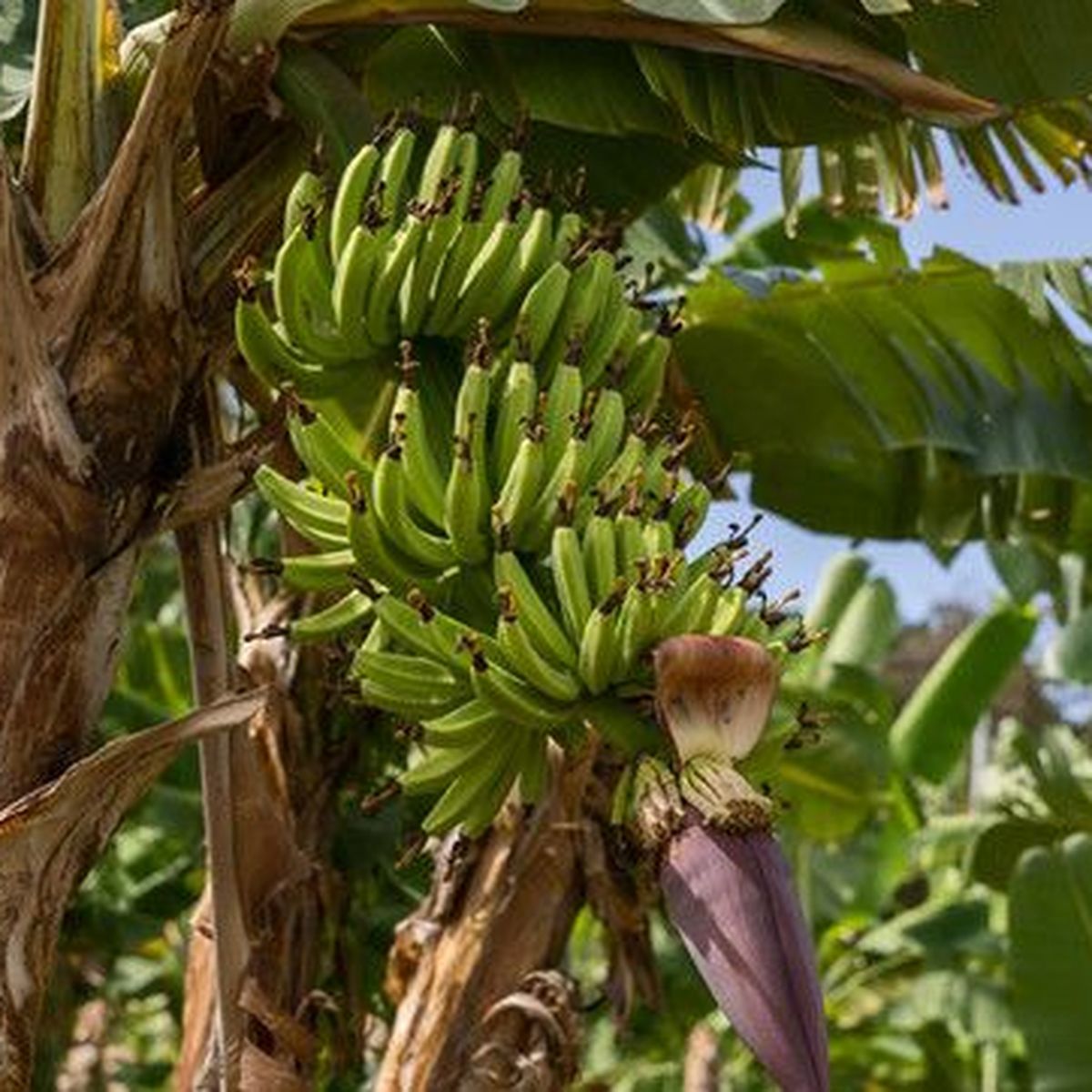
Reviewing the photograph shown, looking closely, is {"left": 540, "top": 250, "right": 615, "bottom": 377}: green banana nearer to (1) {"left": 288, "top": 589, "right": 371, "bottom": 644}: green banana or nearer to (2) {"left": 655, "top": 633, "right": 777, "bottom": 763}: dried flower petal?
(1) {"left": 288, "top": 589, "right": 371, "bottom": 644}: green banana

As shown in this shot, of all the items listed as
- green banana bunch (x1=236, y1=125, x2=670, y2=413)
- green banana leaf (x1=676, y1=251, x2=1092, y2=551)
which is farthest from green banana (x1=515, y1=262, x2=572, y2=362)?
green banana leaf (x1=676, y1=251, x2=1092, y2=551)

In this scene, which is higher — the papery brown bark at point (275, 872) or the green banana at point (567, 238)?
the green banana at point (567, 238)

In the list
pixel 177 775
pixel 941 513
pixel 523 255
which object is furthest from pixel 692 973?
pixel 523 255

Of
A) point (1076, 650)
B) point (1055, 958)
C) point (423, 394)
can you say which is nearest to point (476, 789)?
point (423, 394)

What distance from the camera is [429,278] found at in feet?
5.27

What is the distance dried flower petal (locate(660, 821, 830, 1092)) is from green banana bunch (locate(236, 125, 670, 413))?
0.46 meters

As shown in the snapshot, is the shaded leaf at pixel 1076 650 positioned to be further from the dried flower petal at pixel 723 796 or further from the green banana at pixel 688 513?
the dried flower petal at pixel 723 796

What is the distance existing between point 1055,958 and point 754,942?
191cm

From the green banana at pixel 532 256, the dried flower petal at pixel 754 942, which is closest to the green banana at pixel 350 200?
the green banana at pixel 532 256

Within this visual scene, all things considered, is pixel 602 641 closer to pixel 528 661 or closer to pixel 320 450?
pixel 528 661

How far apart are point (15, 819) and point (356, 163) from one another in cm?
52

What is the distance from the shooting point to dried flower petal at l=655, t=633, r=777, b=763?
126 cm

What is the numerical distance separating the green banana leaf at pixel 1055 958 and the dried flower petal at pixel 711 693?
5.93 ft

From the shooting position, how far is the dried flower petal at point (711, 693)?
126 centimetres
